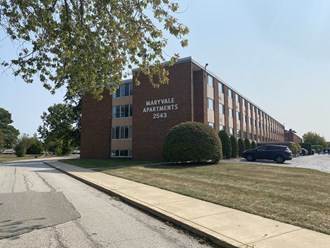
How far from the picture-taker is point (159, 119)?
120 ft

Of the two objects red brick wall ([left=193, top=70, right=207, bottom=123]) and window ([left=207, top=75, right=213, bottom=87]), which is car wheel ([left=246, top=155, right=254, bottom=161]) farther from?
window ([left=207, top=75, right=213, bottom=87])

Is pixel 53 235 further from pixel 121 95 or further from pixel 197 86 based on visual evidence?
pixel 121 95

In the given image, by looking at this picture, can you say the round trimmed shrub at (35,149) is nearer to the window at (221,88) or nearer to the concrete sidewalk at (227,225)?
the window at (221,88)

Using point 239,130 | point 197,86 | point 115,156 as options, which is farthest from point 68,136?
point 197,86

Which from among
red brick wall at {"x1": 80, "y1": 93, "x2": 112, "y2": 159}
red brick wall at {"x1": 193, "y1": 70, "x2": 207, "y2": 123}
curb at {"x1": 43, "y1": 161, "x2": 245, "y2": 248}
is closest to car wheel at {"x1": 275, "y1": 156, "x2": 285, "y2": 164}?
red brick wall at {"x1": 193, "y1": 70, "x2": 207, "y2": 123}

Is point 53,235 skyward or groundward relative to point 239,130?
groundward

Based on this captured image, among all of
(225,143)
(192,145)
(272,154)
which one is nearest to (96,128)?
(225,143)

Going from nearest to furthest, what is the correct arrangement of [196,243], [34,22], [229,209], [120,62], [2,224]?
[196,243]
[2,224]
[229,209]
[34,22]
[120,62]

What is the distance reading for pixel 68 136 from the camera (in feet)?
207

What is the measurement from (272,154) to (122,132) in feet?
55.7

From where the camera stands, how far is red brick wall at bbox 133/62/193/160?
34.9 meters

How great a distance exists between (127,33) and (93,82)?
2409 mm

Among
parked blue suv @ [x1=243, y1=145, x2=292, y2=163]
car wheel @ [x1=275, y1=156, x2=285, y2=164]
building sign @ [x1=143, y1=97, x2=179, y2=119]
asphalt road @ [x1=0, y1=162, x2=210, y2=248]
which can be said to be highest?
building sign @ [x1=143, y1=97, x2=179, y2=119]

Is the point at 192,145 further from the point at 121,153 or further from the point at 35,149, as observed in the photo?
the point at 35,149
